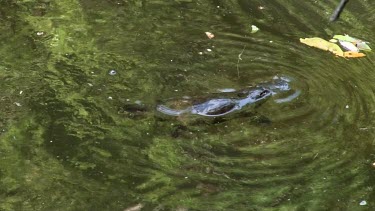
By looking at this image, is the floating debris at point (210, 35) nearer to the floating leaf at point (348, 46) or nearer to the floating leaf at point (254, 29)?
the floating leaf at point (254, 29)

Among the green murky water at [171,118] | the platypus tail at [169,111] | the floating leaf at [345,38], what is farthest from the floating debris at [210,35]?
the platypus tail at [169,111]

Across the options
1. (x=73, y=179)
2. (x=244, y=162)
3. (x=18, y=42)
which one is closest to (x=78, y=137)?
(x=73, y=179)

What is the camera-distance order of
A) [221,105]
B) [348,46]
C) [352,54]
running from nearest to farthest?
1. [221,105]
2. [352,54]
3. [348,46]

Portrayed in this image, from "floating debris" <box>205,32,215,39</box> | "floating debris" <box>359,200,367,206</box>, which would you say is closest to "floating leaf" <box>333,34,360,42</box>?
"floating debris" <box>205,32,215,39</box>

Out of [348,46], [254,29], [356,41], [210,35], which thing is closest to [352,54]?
[348,46]

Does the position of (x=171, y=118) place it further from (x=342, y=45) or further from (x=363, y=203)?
(x=342, y=45)

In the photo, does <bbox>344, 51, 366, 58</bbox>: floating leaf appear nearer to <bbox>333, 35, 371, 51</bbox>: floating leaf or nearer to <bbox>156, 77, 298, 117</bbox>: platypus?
<bbox>333, 35, 371, 51</bbox>: floating leaf
